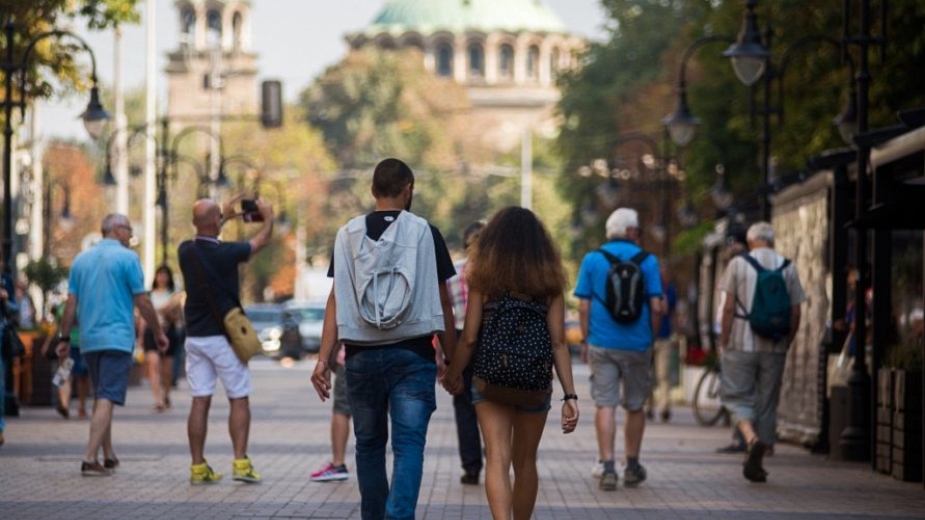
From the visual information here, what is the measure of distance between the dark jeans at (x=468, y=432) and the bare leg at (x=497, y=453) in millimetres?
4375

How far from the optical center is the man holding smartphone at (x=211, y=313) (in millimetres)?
14977

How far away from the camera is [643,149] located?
69.2 m

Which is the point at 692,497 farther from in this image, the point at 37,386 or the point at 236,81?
the point at 236,81

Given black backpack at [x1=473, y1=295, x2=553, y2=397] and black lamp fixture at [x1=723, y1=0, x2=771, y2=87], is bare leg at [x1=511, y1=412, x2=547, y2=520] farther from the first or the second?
black lamp fixture at [x1=723, y1=0, x2=771, y2=87]

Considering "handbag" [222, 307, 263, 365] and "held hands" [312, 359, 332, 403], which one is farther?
"handbag" [222, 307, 263, 365]

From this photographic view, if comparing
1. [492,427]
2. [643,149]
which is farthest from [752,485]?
[643,149]

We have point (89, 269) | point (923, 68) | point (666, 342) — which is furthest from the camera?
point (923, 68)

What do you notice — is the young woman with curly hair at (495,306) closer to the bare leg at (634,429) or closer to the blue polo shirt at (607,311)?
the blue polo shirt at (607,311)

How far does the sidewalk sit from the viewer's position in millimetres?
13719

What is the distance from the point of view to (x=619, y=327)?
15.8 metres

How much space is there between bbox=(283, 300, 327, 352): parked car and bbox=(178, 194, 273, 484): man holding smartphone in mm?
48401

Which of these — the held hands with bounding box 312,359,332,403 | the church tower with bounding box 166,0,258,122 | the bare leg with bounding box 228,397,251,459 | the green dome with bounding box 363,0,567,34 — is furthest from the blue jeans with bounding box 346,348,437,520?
the green dome with bounding box 363,0,567,34

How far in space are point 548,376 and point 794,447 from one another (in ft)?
36.9

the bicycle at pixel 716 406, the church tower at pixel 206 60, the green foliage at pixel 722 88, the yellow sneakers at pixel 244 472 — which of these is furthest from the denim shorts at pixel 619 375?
the church tower at pixel 206 60
